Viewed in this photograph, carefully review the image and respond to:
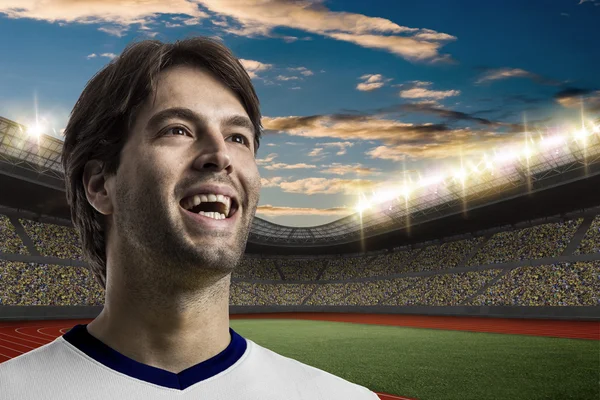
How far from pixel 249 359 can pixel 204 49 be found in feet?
3.52

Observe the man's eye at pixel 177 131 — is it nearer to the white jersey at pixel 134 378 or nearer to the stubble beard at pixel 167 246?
the stubble beard at pixel 167 246

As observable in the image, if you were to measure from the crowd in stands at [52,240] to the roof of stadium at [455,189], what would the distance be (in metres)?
0.99

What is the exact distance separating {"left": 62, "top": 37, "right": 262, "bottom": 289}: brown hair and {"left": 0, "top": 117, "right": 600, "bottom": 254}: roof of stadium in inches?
1060

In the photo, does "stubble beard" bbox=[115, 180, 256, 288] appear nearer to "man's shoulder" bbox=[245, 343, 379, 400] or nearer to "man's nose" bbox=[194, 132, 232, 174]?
"man's nose" bbox=[194, 132, 232, 174]

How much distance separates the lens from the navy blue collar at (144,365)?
1.48 metres

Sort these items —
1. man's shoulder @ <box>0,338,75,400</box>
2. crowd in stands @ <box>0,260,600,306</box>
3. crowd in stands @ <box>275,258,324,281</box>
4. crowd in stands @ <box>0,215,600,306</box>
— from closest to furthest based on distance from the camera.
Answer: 1. man's shoulder @ <box>0,338,75,400</box>
2. crowd in stands @ <box>0,260,600,306</box>
3. crowd in stands @ <box>0,215,600,306</box>
4. crowd in stands @ <box>275,258,324,281</box>

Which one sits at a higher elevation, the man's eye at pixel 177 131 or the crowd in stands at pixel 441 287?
the man's eye at pixel 177 131

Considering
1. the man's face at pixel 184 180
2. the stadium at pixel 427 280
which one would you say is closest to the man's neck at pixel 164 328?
the man's face at pixel 184 180

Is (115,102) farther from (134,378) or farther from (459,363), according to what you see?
(459,363)

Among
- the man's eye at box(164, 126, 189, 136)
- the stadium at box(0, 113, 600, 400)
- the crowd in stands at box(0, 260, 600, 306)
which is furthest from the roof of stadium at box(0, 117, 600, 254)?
the man's eye at box(164, 126, 189, 136)

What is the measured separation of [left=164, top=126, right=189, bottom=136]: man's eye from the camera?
1.58 m

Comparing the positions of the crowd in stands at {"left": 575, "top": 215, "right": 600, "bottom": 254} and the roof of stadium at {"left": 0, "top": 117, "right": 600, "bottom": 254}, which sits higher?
the roof of stadium at {"left": 0, "top": 117, "right": 600, "bottom": 254}

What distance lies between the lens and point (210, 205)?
155 cm

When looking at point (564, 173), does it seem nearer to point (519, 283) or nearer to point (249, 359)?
point (519, 283)
